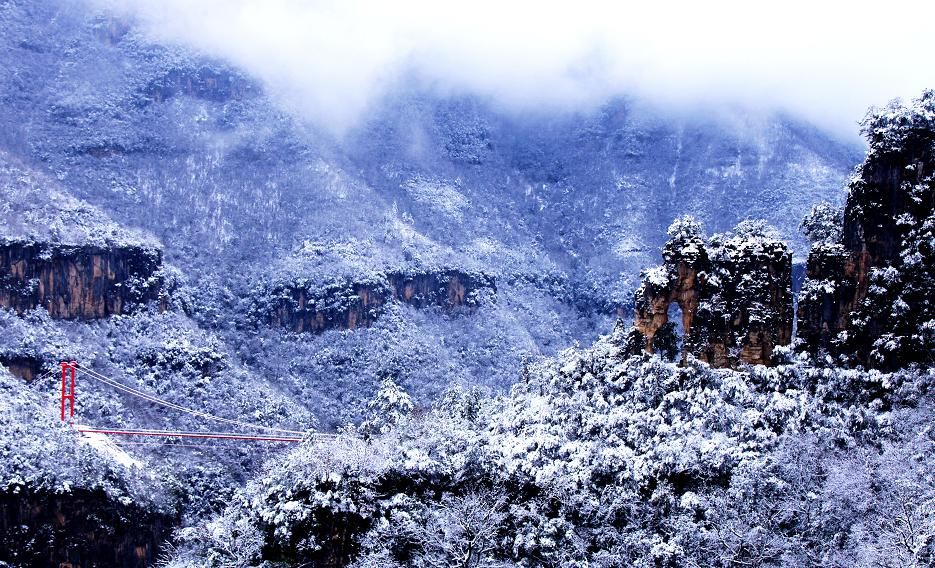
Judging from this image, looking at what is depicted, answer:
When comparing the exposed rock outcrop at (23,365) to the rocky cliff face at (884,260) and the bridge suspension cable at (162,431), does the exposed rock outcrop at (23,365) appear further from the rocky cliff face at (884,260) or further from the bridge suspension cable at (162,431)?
the rocky cliff face at (884,260)

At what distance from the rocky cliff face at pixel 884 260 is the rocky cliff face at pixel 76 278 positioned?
120258 millimetres

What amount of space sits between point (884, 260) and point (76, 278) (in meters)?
124

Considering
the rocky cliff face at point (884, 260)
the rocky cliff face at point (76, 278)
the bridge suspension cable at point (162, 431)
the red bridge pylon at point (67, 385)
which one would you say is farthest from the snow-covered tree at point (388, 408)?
the rocky cliff face at point (884, 260)

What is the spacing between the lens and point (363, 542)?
2205 inches

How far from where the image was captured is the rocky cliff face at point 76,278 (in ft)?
507

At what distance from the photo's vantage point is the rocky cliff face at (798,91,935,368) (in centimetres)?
5506

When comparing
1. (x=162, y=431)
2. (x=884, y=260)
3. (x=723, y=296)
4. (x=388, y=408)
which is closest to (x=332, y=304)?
(x=162, y=431)

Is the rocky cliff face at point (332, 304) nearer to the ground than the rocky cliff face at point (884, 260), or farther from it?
farther from it

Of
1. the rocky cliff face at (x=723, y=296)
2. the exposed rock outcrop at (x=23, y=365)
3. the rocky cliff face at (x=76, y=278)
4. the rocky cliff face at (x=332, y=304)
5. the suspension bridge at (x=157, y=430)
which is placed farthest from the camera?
the rocky cliff face at (x=332, y=304)

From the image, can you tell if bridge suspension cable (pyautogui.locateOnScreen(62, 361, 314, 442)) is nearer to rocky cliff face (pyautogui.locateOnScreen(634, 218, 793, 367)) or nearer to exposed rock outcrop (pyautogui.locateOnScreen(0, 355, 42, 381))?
exposed rock outcrop (pyautogui.locateOnScreen(0, 355, 42, 381))

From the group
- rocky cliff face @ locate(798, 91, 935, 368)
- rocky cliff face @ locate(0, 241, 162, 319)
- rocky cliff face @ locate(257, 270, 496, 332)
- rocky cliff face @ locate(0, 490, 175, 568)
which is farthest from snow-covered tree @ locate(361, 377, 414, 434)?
rocky cliff face @ locate(798, 91, 935, 368)

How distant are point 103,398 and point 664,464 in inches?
4022

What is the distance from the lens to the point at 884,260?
186 ft

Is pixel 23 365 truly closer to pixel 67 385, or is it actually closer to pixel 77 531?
pixel 67 385
